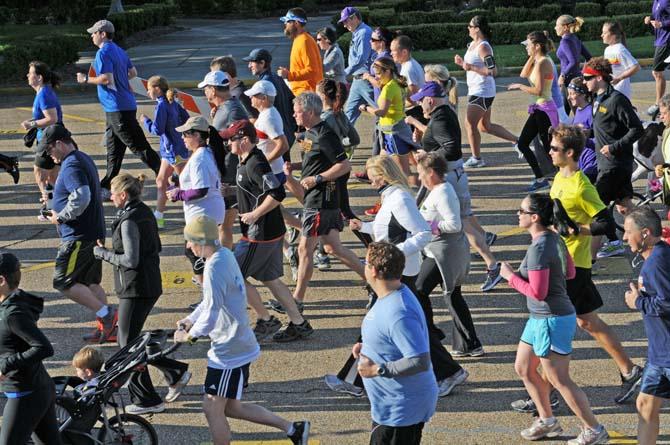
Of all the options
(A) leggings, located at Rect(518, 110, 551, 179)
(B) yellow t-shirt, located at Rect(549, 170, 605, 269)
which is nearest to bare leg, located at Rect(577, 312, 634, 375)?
(B) yellow t-shirt, located at Rect(549, 170, 605, 269)

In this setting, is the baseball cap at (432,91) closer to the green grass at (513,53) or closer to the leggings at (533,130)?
the leggings at (533,130)

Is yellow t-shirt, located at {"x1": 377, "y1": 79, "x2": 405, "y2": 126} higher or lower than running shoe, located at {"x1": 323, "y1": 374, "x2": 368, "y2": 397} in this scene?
higher

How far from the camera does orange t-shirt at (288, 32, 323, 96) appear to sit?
13.8 m

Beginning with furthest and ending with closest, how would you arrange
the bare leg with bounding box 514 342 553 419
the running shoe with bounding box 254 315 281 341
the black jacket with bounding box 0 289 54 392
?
the running shoe with bounding box 254 315 281 341 < the bare leg with bounding box 514 342 553 419 < the black jacket with bounding box 0 289 54 392

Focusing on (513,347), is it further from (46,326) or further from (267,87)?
(46,326)

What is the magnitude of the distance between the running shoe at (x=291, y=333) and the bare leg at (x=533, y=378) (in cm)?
253

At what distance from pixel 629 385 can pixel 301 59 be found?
715cm

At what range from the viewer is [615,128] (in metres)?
10.4

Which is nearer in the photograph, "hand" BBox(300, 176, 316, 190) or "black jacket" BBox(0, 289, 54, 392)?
"black jacket" BBox(0, 289, 54, 392)

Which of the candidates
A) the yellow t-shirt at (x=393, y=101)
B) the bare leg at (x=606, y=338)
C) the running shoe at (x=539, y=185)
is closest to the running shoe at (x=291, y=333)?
the bare leg at (x=606, y=338)

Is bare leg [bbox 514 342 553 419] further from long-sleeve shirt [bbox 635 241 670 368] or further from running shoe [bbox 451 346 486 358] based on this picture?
running shoe [bbox 451 346 486 358]

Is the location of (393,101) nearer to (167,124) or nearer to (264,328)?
(167,124)

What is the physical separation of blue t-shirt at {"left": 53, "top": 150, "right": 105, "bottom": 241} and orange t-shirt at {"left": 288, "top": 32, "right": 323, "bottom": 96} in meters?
5.04

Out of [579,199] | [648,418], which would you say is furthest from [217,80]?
[648,418]
